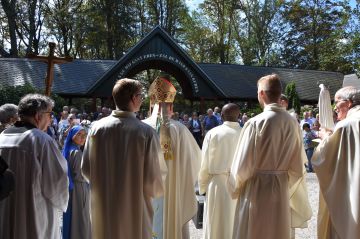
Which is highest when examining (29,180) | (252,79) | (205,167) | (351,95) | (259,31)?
(259,31)

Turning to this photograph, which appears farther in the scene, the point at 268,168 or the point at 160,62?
the point at 160,62

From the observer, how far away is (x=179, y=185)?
17.6ft

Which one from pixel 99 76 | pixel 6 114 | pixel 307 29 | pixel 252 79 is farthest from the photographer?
pixel 307 29

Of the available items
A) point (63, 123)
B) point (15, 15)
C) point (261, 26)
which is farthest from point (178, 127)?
point (261, 26)

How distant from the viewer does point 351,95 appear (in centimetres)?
428

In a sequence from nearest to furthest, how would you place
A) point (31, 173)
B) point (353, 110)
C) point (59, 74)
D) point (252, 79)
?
1. point (31, 173)
2. point (353, 110)
3. point (59, 74)
4. point (252, 79)

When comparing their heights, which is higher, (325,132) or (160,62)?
(160,62)

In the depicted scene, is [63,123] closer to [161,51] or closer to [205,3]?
[161,51]

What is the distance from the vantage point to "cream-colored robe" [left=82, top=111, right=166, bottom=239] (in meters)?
A: 4.03

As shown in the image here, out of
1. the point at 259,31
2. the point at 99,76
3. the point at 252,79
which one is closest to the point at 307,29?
the point at 259,31

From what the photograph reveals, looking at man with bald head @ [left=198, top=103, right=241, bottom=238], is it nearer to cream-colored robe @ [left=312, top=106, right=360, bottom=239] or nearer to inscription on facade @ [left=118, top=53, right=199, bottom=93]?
cream-colored robe @ [left=312, top=106, right=360, bottom=239]

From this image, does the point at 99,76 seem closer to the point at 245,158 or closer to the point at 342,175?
the point at 245,158

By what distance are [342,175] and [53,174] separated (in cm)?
277

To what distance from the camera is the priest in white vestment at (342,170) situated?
4.06 m
